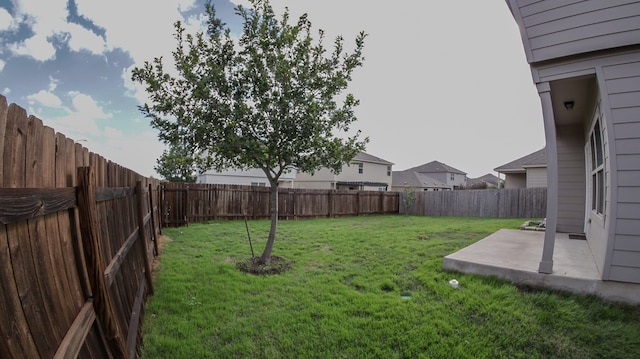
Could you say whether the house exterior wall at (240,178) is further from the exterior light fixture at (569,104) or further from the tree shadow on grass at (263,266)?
the exterior light fixture at (569,104)

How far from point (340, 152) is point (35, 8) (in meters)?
5.31

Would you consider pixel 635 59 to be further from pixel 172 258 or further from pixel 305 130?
pixel 172 258

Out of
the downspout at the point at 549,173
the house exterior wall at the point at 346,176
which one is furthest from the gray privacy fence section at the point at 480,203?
the downspout at the point at 549,173

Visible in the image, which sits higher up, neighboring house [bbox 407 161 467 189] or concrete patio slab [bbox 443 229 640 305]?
neighboring house [bbox 407 161 467 189]

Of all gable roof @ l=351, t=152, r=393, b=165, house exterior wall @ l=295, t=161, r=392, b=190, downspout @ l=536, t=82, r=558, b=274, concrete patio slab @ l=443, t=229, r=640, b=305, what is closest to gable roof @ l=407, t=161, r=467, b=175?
gable roof @ l=351, t=152, r=393, b=165

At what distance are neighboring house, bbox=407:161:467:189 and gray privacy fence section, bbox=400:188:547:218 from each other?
24.0 meters

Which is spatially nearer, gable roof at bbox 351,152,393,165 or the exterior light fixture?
the exterior light fixture

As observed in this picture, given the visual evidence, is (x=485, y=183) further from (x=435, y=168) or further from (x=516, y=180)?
(x=516, y=180)

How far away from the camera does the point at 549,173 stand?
4.01m

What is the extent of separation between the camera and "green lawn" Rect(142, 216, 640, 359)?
2.87 m

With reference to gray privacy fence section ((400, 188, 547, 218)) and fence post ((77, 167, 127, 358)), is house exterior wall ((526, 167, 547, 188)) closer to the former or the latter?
gray privacy fence section ((400, 188, 547, 218))

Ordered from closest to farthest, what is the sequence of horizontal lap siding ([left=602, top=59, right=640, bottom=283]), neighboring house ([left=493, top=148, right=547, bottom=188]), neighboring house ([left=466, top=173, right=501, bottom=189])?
horizontal lap siding ([left=602, top=59, right=640, bottom=283])
neighboring house ([left=493, top=148, right=547, bottom=188])
neighboring house ([left=466, top=173, right=501, bottom=189])

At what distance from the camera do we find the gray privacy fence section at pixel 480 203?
1496 cm

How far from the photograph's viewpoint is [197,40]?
17.2 feet
